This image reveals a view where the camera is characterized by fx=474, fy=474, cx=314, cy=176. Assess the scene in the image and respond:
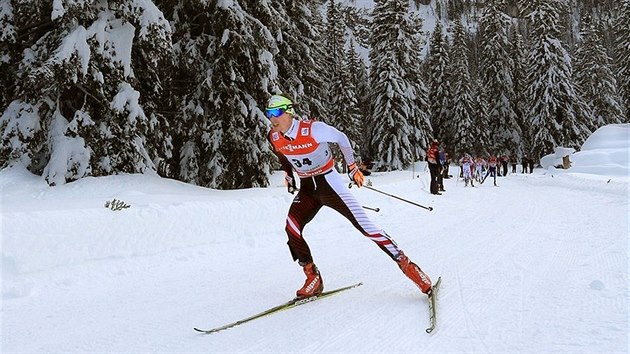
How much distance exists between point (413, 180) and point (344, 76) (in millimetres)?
22917

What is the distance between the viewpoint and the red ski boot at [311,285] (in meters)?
4.98

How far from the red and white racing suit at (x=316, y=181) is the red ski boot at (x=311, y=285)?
100 millimetres

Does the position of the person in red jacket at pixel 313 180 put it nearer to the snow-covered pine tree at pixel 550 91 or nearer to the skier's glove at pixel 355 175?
the skier's glove at pixel 355 175

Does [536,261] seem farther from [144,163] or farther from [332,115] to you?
[332,115]

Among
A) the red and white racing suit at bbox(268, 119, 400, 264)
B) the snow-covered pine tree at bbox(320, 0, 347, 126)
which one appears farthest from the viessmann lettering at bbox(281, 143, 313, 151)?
the snow-covered pine tree at bbox(320, 0, 347, 126)

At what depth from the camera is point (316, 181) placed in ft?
16.8

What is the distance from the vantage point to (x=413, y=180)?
2078 centimetres

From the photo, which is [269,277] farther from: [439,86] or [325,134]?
[439,86]

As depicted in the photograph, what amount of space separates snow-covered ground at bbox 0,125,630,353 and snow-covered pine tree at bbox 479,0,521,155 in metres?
40.9

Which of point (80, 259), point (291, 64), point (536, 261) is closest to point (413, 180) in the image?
point (291, 64)

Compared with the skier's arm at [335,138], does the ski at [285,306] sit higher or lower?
lower

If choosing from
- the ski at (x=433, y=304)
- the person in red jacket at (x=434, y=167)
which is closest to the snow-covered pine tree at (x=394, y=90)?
the person in red jacket at (x=434, y=167)

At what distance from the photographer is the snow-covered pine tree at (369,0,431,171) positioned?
3703 cm

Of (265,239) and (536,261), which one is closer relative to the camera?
(536,261)
